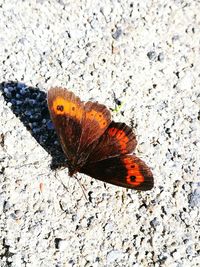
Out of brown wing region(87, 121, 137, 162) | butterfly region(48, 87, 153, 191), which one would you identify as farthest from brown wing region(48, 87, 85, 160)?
brown wing region(87, 121, 137, 162)

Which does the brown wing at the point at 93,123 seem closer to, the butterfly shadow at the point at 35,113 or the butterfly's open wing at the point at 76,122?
the butterfly's open wing at the point at 76,122

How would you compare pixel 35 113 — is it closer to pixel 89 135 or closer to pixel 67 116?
pixel 67 116

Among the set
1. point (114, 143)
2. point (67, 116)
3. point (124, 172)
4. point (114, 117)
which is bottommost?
point (124, 172)

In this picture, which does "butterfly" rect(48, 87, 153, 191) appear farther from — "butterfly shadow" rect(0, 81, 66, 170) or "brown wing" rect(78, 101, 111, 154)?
"butterfly shadow" rect(0, 81, 66, 170)

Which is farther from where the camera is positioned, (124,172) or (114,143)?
(114,143)

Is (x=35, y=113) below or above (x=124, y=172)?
above

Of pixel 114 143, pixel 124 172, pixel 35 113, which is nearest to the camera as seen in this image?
pixel 124 172

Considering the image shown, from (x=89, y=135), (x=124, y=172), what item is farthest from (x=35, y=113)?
(x=124, y=172)
